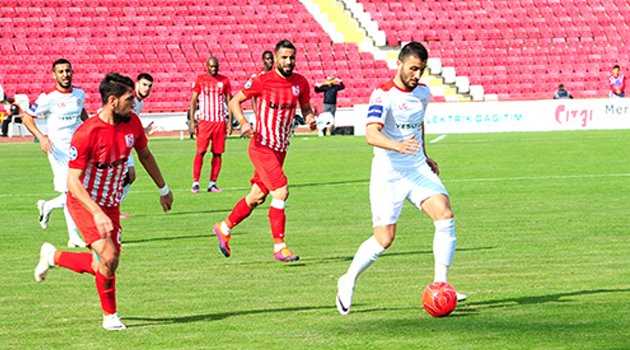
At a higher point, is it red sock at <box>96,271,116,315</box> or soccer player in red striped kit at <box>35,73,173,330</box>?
soccer player in red striped kit at <box>35,73,173,330</box>

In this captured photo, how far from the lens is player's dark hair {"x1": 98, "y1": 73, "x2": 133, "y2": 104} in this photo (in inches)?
387

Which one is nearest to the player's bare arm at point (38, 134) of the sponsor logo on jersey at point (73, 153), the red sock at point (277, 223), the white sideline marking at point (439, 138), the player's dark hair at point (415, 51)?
the red sock at point (277, 223)

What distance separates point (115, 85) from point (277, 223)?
5.01m

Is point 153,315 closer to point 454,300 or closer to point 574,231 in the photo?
point 454,300

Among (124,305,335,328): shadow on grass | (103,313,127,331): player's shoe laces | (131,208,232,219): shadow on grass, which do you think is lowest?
(131,208,232,219): shadow on grass

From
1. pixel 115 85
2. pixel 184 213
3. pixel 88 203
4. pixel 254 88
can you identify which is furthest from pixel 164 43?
pixel 88 203

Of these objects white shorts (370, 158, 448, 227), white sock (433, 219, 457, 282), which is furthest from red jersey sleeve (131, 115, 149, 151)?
Answer: white sock (433, 219, 457, 282)

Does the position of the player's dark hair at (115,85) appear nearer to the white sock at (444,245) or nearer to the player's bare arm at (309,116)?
the white sock at (444,245)

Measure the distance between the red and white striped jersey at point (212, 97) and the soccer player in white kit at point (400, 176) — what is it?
14.7 meters

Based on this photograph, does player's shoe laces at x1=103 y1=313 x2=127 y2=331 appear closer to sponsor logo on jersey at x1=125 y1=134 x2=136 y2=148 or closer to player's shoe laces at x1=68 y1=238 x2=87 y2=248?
sponsor logo on jersey at x1=125 y1=134 x2=136 y2=148

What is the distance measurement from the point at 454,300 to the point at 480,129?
116ft

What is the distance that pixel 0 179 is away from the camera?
2777cm

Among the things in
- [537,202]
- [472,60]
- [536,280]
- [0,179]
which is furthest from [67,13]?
[536,280]

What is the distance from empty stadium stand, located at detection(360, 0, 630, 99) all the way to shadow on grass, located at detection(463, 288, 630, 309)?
3894 cm
